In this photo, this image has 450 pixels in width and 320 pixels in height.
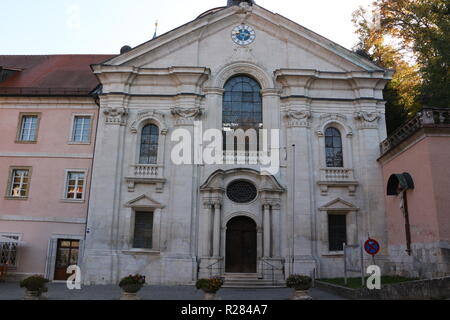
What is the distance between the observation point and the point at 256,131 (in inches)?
844

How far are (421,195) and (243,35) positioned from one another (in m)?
13.0

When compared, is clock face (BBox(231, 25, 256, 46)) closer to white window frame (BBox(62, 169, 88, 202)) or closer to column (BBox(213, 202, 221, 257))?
column (BBox(213, 202, 221, 257))

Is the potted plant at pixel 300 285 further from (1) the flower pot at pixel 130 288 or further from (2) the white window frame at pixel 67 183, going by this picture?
(2) the white window frame at pixel 67 183

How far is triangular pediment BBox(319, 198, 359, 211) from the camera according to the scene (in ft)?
66.0

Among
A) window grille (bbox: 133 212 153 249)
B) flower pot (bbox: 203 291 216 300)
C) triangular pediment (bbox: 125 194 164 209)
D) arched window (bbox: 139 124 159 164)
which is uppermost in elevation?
arched window (bbox: 139 124 159 164)

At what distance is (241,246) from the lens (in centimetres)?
1997

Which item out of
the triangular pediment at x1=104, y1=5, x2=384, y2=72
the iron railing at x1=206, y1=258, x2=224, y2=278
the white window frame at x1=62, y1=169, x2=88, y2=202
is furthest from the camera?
the triangular pediment at x1=104, y1=5, x2=384, y2=72

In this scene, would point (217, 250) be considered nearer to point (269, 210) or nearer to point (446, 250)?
point (269, 210)

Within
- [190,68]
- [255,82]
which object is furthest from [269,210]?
[190,68]

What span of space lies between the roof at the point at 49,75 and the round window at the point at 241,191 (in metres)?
10.1

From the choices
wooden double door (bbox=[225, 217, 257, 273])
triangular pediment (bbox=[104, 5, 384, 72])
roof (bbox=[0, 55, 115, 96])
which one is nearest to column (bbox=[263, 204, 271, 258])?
wooden double door (bbox=[225, 217, 257, 273])

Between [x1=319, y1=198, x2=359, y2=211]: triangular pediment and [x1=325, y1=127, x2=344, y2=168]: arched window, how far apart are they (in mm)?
2095

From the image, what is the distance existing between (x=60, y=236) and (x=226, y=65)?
12811 mm

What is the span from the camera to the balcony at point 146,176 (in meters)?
20.2
